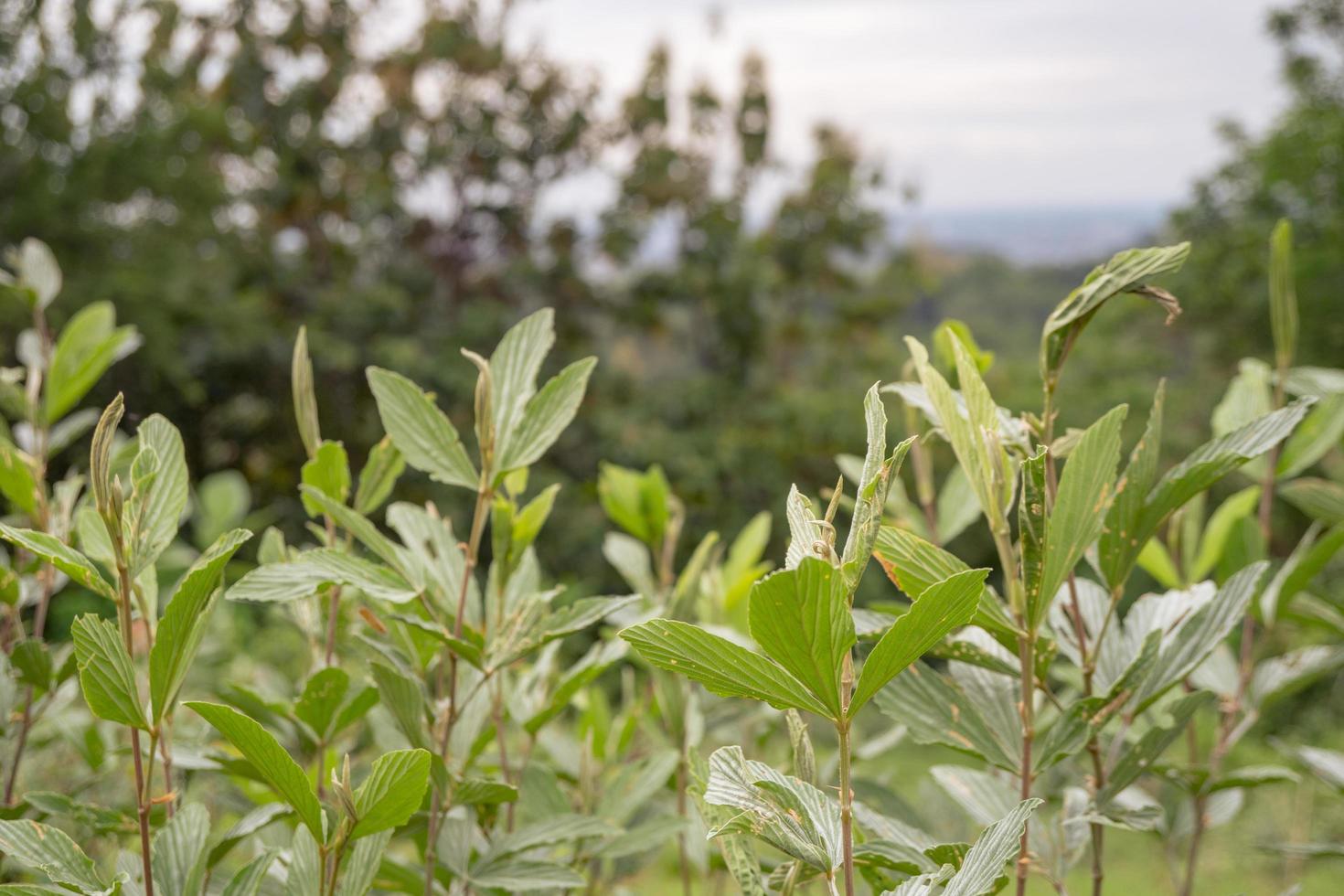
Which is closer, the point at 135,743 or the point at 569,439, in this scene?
the point at 135,743

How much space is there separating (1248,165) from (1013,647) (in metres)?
11.6

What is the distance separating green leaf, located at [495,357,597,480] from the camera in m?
0.48

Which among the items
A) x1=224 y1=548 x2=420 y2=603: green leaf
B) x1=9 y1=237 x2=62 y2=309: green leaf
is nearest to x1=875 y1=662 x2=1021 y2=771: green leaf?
x1=224 y1=548 x2=420 y2=603: green leaf

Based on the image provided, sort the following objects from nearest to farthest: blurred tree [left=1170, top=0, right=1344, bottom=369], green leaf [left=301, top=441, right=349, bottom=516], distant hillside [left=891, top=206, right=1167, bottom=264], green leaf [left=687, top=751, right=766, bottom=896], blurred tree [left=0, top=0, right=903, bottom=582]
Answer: green leaf [left=687, top=751, right=766, bottom=896] → green leaf [left=301, top=441, right=349, bottom=516] → blurred tree [left=0, top=0, right=903, bottom=582] → blurred tree [left=1170, top=0, right=1344, bottom=369] → distant hillside [left=891, top=206, right=1167, bottom=264]

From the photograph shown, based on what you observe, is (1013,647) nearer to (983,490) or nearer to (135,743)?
(983,490)

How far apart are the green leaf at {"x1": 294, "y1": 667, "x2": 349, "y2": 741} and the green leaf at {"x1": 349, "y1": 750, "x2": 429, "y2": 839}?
13 cm

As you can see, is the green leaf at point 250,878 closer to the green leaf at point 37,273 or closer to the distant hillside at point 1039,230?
the green leaf at point 37,273

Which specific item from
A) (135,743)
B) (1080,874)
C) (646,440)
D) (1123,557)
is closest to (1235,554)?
(1123,557)

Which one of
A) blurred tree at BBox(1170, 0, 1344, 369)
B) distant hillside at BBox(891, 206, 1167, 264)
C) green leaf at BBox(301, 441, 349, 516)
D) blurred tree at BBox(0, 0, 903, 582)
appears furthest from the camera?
distant hillside at BBox(891, 206, 1167, 264)

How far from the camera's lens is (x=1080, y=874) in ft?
15.0

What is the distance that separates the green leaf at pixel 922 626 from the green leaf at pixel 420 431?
0.22 meters

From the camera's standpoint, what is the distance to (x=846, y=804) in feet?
1.13

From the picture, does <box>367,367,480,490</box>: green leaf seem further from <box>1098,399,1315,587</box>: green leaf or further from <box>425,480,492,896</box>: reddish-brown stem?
<box>1098,399,1315,587</box>: green leaf

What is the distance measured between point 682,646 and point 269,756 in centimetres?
16
